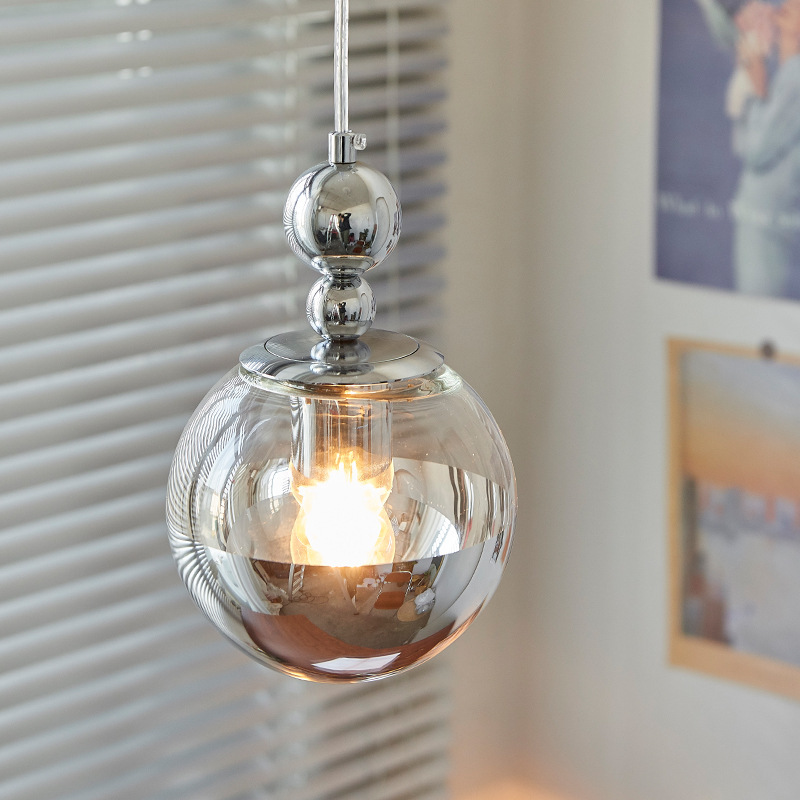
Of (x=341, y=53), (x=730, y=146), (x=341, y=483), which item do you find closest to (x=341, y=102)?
(x=341, y=53)

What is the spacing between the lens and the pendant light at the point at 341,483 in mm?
404

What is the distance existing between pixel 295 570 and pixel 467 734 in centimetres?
117

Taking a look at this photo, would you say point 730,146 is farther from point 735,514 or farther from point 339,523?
point 339,523

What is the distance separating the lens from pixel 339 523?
0.40 metres

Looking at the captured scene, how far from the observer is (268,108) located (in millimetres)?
1106

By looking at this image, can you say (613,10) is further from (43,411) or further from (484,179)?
(43,411)

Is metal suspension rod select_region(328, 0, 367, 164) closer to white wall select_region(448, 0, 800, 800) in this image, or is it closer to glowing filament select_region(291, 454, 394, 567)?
glowing filament select_region(291, 454, 394, 567)

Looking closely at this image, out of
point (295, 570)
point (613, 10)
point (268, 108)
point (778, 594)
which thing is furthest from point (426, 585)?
point (613, 10)

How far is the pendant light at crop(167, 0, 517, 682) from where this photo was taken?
1.33 feet

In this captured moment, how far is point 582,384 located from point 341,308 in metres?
1.00

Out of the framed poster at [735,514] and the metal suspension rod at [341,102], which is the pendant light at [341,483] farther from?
the framed poster at [735,514]

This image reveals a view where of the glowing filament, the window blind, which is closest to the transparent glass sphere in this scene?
the glowing filament

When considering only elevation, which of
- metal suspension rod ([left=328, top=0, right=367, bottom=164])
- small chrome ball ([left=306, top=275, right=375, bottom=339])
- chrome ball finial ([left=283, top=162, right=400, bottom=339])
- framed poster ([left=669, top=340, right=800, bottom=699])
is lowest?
framed poster ([left=669, top=340, right=800, bottom=699])

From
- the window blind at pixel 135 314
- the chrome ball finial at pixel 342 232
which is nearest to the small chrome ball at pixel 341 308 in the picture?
the chrome ball finial at pixel 342 232
